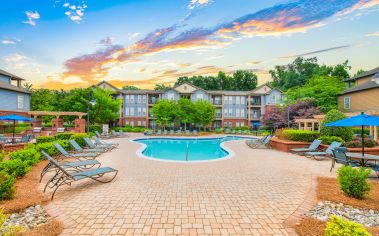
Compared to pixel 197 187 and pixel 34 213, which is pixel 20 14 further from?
pixel 197 187

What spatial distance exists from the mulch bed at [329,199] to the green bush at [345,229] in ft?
3.84

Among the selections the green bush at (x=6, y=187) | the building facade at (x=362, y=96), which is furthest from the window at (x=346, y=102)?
the green bush at (x=6, y=187)

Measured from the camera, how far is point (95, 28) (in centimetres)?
1781

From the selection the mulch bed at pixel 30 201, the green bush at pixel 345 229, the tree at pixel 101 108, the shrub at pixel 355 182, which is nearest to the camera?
the green bush at pixel 345 229

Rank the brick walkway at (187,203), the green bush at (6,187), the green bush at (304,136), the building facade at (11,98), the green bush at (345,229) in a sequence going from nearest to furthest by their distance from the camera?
the green bush at (345,229) < the brick walkway at (187,203) < the green bush at (6,187) < the green bush at (304,136) < the building facade at (11,98)

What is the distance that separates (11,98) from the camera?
1023 inches

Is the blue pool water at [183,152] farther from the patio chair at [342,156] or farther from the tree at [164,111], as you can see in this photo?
the tree at [164,111]

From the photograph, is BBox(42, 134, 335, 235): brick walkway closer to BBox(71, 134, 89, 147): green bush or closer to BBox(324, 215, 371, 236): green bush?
BBox(324, 215, 371, 236): green bush

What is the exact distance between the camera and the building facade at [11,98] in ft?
81.3

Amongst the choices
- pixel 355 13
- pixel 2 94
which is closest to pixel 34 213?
pixel 355 13

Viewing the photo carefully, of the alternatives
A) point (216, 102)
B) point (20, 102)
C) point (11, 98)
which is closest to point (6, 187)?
point (11, 98)

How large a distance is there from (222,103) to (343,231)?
4405cm

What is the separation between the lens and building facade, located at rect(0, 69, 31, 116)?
24.8 m

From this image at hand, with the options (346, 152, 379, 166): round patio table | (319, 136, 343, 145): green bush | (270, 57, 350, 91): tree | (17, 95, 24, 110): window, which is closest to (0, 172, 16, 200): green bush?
(346, 152, 379, 166): round patio table
